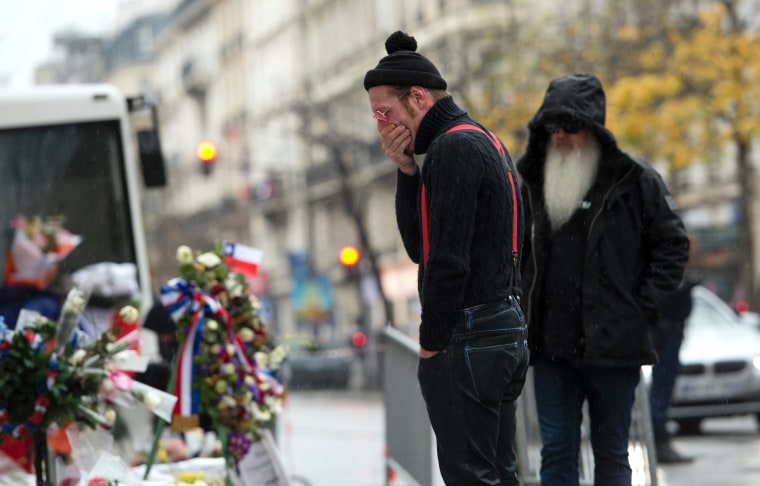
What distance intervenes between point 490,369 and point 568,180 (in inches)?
72.0

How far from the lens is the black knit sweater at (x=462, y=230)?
468 centimetres

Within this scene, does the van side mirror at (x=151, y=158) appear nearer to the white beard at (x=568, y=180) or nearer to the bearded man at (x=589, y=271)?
the bearded man at (x=589, y=271)

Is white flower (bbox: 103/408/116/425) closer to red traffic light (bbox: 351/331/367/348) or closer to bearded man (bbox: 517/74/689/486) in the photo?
bearded man (bbox: 517/74/689/486)

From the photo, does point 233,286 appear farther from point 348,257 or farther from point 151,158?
point 348,257

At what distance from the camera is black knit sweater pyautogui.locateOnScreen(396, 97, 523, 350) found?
4684 mm

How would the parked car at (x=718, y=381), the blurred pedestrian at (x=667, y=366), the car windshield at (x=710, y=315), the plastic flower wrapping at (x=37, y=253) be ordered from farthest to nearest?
the car windshield at (x=710, y=315) < the parked car at (x=718, y=381) < the blurred pedestrian at (x=667, y=366) < the plastic flower wrapping at (x=37, y=253)

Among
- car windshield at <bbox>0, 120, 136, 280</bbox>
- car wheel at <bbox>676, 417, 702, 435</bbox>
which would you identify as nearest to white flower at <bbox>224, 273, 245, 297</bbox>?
car windshield at <bbox>0, 120, 136, 280</bbox>

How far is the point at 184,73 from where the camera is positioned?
89.4m

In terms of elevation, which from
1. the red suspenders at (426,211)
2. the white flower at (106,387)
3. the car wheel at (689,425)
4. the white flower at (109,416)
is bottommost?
the car wheel at (689,425)

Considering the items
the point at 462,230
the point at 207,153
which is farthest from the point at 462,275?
the point at 207,153

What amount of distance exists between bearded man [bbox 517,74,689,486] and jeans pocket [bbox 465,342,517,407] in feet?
4.49

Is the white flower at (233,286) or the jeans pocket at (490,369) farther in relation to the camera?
the white flower at (233,286)

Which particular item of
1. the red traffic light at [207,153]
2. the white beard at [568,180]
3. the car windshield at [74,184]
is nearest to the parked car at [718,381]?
the car windshield at [74,184]

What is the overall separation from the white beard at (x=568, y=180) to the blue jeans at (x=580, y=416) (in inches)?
24.5
